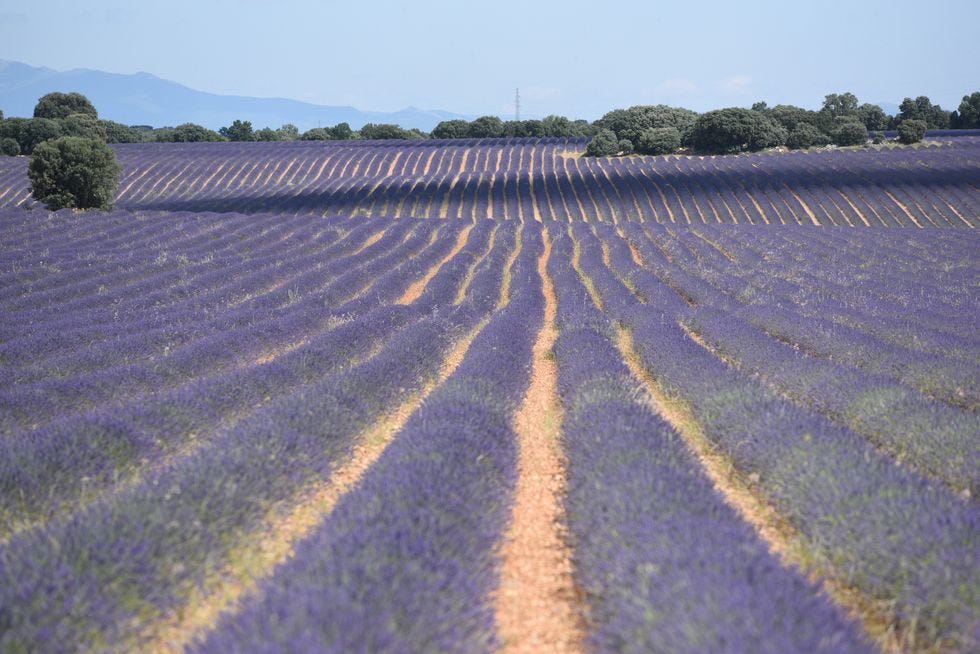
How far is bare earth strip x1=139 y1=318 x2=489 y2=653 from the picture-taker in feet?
10.1

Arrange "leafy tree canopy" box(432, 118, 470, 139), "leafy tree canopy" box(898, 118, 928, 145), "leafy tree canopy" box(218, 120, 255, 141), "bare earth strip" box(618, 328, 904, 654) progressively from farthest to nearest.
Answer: "leafy tree canopy" box(218, 120, 255, 141), "leafy tree canopy" box(432, 118, 470, 139), "leafy tree canopy" box(898, 118, 928, 145), "bare earth strip" box(618, 328, 904, 654)

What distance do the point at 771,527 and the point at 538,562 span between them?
1.54 metres

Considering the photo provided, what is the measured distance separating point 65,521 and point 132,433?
1.58m

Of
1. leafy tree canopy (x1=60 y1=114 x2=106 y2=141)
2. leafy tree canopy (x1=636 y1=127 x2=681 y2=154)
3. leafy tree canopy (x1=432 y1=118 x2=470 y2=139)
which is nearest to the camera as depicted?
leafy tree canopy (x1=636 y1=127 x2=681 y2=154)

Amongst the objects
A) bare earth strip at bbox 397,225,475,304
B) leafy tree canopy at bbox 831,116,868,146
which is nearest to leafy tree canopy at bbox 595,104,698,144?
leafy tree canopy at bbox 831,116,868,146

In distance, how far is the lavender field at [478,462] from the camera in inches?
112

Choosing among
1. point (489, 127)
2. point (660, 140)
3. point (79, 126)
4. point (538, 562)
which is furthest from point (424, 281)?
point (489, 127)

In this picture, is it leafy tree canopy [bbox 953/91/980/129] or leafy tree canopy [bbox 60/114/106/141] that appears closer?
leafy tree canopy [bbox 60/114/106/141]

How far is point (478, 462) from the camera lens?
15.3 ft

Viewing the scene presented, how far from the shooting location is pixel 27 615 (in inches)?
105

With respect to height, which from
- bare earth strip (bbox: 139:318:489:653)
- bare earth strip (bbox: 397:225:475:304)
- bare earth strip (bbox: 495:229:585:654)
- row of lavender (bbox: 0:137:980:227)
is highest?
row of lavender (bbox: 0:137:980:227)

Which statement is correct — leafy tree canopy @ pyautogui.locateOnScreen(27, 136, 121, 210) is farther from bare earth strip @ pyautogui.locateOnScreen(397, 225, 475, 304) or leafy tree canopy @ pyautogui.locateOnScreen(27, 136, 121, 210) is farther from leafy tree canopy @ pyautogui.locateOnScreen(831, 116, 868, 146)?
leafy tree canopy @ pyautogui.locateOnScreen(831, 116, 868, 146)

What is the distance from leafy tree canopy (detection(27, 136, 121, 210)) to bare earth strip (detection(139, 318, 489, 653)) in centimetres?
2829

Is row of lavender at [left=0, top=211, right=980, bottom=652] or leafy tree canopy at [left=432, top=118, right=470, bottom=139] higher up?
leafy tree canopy at [left=432, top=118, right=470, bottom=139]
